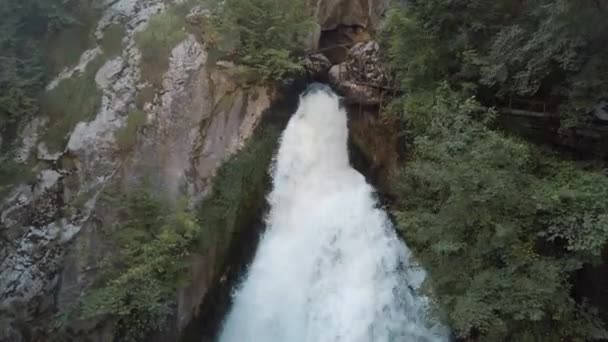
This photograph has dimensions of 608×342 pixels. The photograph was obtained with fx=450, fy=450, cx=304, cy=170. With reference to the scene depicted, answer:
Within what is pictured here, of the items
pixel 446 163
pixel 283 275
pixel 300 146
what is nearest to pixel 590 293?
pixel 446 163

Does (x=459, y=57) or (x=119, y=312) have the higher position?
(x=459, y=57)

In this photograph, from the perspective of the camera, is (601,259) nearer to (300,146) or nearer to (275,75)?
(300,146)


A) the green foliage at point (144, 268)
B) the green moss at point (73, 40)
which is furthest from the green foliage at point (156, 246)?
the green moss at point (73, 40)

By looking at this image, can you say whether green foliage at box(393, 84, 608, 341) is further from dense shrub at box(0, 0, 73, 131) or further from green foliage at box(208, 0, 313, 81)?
dense shrub at box(0, 0, 73, 131)

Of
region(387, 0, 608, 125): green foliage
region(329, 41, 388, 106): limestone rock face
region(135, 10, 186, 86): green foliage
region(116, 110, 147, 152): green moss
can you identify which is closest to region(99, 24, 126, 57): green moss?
region(135, 10, 186, 86): green foliage

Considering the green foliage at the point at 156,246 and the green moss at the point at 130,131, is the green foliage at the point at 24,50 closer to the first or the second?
the green moss at the point at 130,131

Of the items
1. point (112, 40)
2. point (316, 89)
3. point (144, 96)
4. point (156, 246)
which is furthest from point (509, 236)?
point (112, 40)

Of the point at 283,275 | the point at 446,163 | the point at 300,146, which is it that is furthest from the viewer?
the point at 300,146

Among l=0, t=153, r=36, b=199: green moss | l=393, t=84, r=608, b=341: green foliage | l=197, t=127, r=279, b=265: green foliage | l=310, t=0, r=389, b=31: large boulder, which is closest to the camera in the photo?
l=393, t=84, r=608, b=341: green foliage
